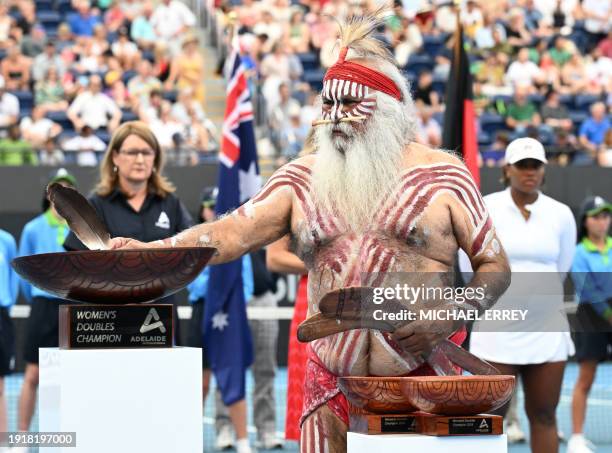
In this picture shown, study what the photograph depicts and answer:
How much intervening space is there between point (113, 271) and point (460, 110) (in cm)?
612

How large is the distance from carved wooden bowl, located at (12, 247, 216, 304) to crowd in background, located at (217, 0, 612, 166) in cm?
1276

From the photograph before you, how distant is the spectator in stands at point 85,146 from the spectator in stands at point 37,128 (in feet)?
1.21

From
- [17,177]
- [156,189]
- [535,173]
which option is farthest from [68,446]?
[17,177]

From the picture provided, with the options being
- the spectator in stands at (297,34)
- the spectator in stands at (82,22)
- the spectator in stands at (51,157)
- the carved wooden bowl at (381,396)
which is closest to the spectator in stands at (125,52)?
the spectator in stands at (82,22)

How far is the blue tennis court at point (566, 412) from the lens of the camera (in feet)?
35.2

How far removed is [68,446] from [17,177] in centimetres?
1232

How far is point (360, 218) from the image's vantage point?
4.77 meters

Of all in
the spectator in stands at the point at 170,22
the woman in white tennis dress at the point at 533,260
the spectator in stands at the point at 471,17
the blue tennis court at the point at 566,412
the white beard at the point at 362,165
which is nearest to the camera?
the white beard at the point at 362,165

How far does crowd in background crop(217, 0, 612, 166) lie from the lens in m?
19.1

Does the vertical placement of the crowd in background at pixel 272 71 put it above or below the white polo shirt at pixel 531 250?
above

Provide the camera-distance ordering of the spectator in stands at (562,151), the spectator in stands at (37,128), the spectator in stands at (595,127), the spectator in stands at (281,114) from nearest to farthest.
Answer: the spectator in stands at (37,128) → the spectator in stands at (562,151) → the spectator in stands at (281,114) → the spectator in stands at (595,127)

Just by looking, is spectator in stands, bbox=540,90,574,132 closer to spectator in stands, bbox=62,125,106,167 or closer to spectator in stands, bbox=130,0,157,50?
spectator in stands, bbox=130,0,157,50

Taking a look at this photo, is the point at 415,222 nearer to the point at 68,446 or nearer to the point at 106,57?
the point at 68,446

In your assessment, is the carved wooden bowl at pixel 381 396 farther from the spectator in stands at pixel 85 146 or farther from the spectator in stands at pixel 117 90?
the spectator in stands at pixel 117 90
